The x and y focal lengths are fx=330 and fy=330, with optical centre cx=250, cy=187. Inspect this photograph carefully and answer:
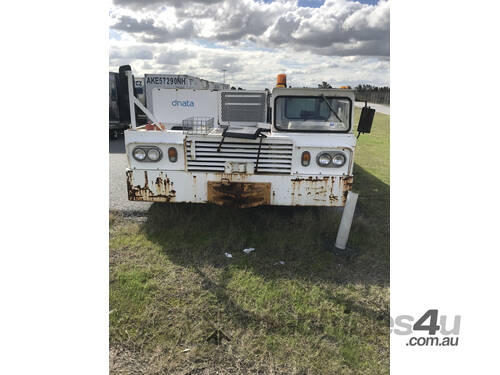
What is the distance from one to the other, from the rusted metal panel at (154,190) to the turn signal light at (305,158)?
1.64m

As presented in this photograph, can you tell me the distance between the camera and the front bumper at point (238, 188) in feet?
13.3

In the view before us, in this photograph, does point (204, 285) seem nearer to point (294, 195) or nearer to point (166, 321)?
point (166, 321)

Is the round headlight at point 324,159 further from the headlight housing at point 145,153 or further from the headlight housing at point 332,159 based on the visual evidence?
the headlight housing at point 145,153

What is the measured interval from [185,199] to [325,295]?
2.02 meters

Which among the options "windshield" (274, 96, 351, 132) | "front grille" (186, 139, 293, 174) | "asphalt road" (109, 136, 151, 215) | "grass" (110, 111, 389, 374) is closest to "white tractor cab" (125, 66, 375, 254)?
"front grille" (186, 139, 293, 174)

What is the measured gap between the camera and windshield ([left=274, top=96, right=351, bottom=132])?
14.5 feet

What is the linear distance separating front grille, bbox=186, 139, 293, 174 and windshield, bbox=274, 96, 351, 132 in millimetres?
551

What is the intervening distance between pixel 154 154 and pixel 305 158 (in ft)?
6.05

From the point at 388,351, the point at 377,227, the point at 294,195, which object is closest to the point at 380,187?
the point at 377,227

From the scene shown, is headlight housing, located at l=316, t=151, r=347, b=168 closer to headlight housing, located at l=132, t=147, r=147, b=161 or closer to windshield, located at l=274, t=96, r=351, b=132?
windshield, located at l=274, t=96, r=351, b=132

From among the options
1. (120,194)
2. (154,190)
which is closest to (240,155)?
(154,190)

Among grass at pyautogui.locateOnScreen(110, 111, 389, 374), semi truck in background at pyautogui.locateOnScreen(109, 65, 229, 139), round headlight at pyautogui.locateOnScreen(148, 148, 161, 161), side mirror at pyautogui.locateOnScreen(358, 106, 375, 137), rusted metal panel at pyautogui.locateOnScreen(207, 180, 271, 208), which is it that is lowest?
grass at pyautogui.locateOnScreen(110, 111, 389, 374)

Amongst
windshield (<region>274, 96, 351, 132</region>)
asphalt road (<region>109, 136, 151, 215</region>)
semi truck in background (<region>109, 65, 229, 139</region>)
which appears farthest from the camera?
semi truck in background (<region>109, 65, 229, 139</region>)

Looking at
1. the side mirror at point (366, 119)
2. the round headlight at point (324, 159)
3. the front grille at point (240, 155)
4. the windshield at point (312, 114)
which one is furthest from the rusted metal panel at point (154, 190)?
the side mirror at point (366, 119)
